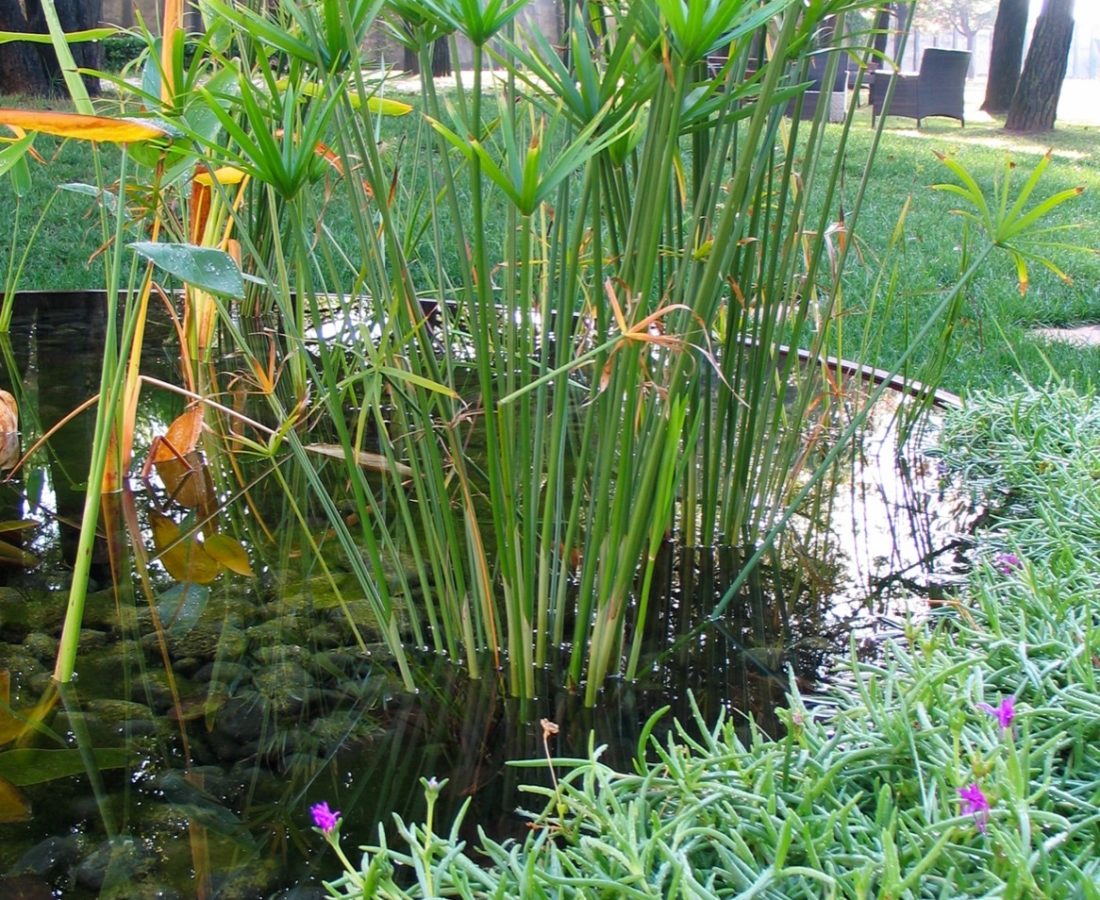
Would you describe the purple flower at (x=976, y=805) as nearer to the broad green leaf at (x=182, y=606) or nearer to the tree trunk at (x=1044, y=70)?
the broad green leaf at (x=182, y=606)

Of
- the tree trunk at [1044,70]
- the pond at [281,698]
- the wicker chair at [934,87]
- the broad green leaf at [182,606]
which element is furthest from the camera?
the wicker chair at [934,87]

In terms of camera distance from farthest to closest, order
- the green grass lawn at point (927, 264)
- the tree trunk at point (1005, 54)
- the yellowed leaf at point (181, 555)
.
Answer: the tree trunk at point (1005, 54) → the green grass lawn at point (927, 264) → the yellowed leaf at point (181, 555)

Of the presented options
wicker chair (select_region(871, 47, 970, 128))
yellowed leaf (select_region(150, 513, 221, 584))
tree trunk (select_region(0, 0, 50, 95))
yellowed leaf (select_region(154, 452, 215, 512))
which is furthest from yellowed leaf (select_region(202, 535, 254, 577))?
wicker chair (select_region(871, 47, 970, 128))

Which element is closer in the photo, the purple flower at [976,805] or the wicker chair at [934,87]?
the purple flower at [976,805]

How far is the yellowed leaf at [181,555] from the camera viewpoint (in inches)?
58.4

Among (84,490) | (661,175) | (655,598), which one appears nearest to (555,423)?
(661,175)

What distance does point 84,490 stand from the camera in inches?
68.2

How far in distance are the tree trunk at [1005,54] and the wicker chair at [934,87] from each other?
4.71ft

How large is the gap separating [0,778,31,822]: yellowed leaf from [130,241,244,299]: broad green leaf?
50cm

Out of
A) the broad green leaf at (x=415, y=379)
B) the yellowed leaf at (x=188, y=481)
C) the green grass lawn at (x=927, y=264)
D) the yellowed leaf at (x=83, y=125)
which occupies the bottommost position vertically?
the green grass lawn at (x=927, y=264)

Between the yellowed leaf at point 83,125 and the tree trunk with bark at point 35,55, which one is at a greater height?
the yellowed leaf at point 83,125

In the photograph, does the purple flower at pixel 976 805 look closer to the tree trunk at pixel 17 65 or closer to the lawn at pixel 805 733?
the lawn at pixel 805 733

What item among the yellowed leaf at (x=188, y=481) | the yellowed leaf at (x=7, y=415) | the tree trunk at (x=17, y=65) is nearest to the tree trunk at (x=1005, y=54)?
the tree trunk at (x=17, y=65)

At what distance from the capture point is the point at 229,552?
5.13ft
